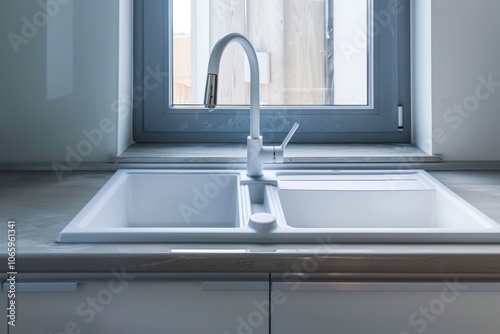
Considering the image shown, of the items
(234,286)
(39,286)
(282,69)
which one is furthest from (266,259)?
(282,69)

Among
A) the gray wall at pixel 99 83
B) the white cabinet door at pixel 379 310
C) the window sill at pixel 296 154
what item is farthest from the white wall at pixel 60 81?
the white cabinet door at pixel 379 310

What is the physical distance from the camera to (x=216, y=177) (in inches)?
57.6

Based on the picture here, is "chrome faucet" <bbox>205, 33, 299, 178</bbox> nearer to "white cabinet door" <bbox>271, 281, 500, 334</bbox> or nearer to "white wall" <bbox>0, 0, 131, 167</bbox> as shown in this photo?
"white wall" <bbox>0, 0, 131, 167</bbox>

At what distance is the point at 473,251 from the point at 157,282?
0.51 m

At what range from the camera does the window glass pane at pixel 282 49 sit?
1.77 metres

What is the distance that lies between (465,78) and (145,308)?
1.12 m

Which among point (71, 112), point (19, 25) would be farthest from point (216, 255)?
point (19, 25)

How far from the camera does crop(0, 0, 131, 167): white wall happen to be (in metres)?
1.51

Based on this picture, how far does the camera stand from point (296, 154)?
156 centimetres

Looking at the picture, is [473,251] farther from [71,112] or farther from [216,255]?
[71,112]

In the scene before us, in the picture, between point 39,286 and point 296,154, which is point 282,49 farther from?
point 39,286

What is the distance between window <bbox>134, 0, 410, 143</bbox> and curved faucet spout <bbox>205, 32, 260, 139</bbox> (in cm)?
35

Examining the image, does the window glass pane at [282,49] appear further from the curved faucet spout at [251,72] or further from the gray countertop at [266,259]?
the gray countertop at [266,259]

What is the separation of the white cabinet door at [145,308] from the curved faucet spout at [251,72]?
1.59 feet
